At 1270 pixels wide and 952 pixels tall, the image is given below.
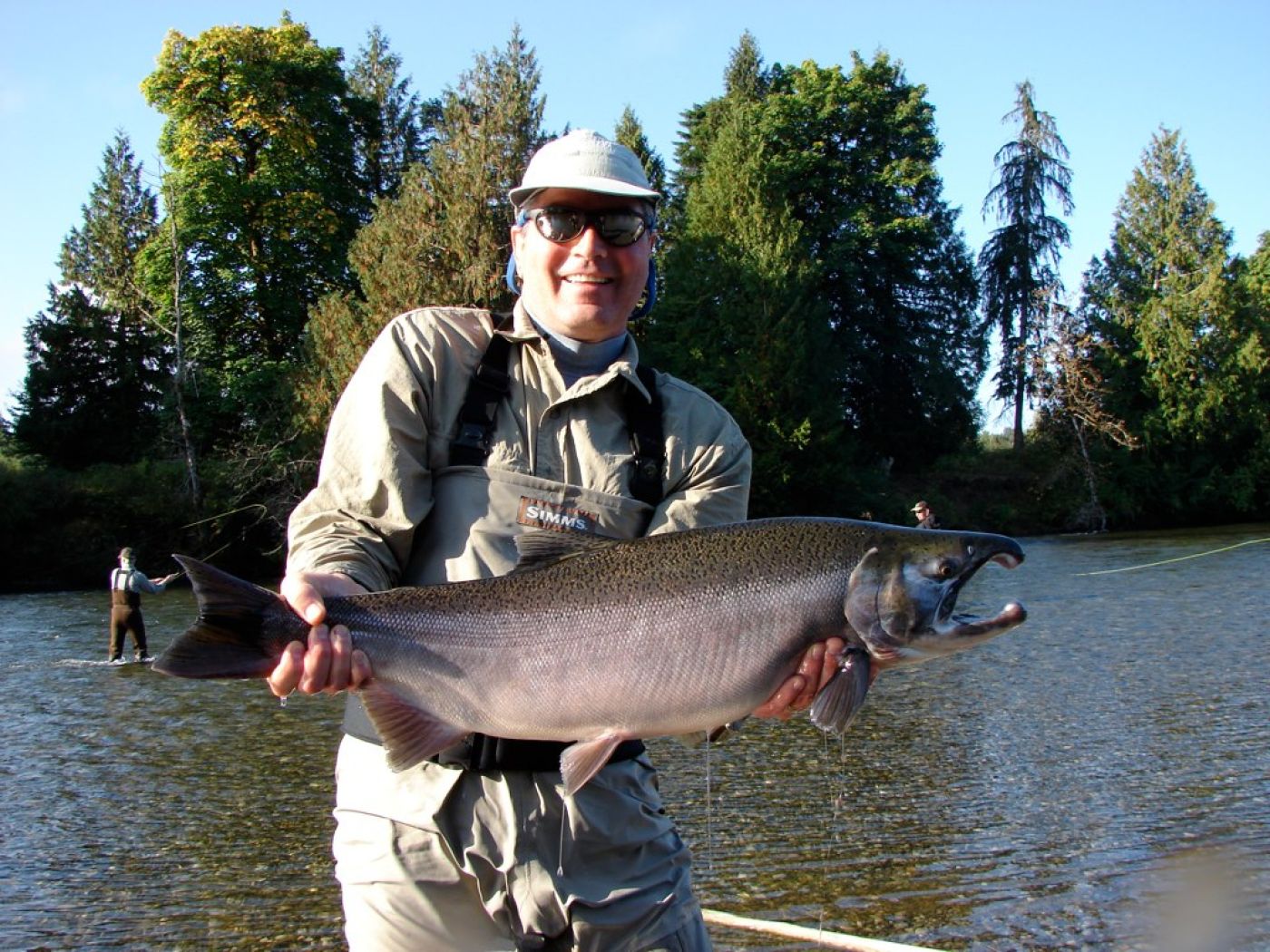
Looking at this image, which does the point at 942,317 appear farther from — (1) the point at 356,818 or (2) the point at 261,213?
(1) the point at 356,818

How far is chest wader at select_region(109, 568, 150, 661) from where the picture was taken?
18.0 metres

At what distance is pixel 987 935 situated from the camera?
6559 millimetres

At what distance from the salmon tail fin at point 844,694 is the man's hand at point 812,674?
2cm

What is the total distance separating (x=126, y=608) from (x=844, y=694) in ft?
56.0

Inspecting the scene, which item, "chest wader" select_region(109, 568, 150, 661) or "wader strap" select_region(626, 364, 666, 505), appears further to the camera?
"chest wader" select_region(109, 568, 150, 661)

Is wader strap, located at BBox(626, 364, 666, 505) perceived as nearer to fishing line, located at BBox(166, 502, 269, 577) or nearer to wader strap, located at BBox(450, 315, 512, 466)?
wader strap, located at BBox(450, 315, 512, 466)

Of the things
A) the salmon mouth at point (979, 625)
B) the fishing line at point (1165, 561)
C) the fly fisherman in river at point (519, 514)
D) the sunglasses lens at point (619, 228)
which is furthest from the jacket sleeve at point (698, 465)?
the fishing line at point (1165, 561)

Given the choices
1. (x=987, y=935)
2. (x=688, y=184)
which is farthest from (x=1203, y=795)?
(x=688, y=184)

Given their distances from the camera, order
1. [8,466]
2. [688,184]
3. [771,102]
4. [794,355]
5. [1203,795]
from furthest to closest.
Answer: [688,184], [771,102], [794,355], [8,466], [1203,795]

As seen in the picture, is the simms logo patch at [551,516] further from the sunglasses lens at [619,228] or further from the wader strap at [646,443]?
the sunglasses lens at [619,228]

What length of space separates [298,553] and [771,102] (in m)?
50.2

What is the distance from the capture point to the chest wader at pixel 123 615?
58.9 feet

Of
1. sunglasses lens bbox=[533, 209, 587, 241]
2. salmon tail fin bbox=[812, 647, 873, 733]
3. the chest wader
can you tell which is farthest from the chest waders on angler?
the chest wader

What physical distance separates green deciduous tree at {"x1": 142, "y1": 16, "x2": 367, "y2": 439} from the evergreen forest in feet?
0.36
